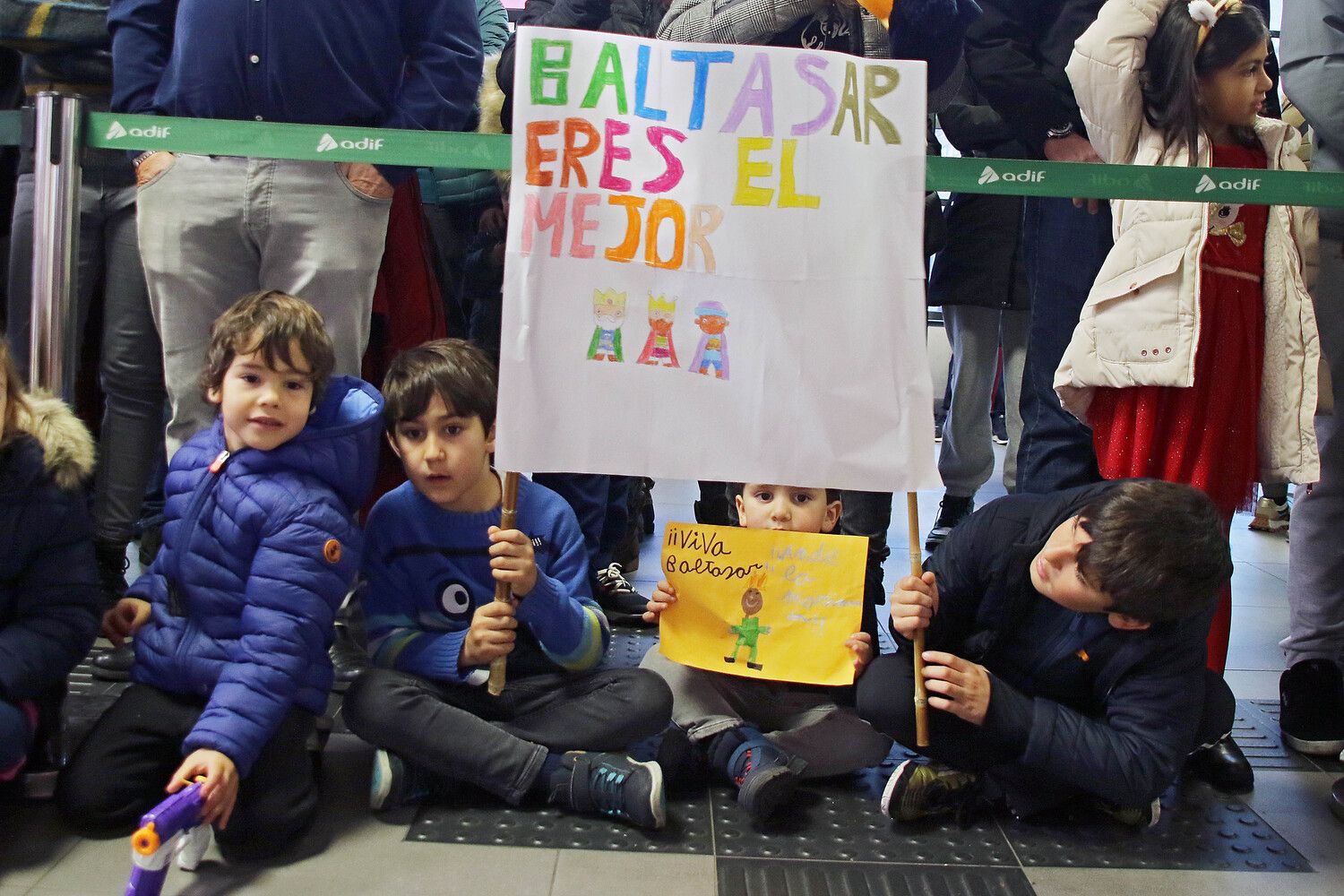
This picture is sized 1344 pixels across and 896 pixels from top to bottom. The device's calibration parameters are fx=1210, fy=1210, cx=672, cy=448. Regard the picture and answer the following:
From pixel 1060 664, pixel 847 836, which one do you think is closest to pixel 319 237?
pixel 847 836

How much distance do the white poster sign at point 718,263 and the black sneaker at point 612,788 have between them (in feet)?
1.70

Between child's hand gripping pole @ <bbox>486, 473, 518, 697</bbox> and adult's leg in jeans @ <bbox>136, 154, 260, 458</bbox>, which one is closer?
child's hand gripping pole @ <bbox>486, 473, 518, 697</bbox>

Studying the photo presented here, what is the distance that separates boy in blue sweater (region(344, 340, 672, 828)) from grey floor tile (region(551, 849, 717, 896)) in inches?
3.8

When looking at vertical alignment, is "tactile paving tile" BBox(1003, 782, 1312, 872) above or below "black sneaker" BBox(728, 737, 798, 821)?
below

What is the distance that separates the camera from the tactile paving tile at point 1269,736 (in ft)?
7.91

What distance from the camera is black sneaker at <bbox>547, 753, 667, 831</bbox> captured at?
6.52 ft

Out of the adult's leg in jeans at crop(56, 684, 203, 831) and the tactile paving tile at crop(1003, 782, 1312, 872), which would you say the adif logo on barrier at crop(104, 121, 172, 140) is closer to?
the adult's leg in jeans at crop(56, 684, 203, 831)

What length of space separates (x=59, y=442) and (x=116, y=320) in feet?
2.81

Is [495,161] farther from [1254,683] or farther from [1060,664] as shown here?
[1254,683]

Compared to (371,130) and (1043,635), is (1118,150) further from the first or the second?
(371,130)

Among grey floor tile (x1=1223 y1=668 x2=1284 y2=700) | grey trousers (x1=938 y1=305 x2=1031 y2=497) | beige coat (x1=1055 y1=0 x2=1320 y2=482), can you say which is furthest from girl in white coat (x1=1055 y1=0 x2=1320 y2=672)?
grey trousers (x1=938 y1=305 x2=1031 y2=497)

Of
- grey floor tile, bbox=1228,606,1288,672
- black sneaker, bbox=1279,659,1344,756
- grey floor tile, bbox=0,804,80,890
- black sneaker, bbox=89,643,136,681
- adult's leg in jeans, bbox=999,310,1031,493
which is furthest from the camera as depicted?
adult's leg in jeans, bbox=999,310,1031,493

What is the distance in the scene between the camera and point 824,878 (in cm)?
188

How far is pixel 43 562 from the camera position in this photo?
6.51 feet
